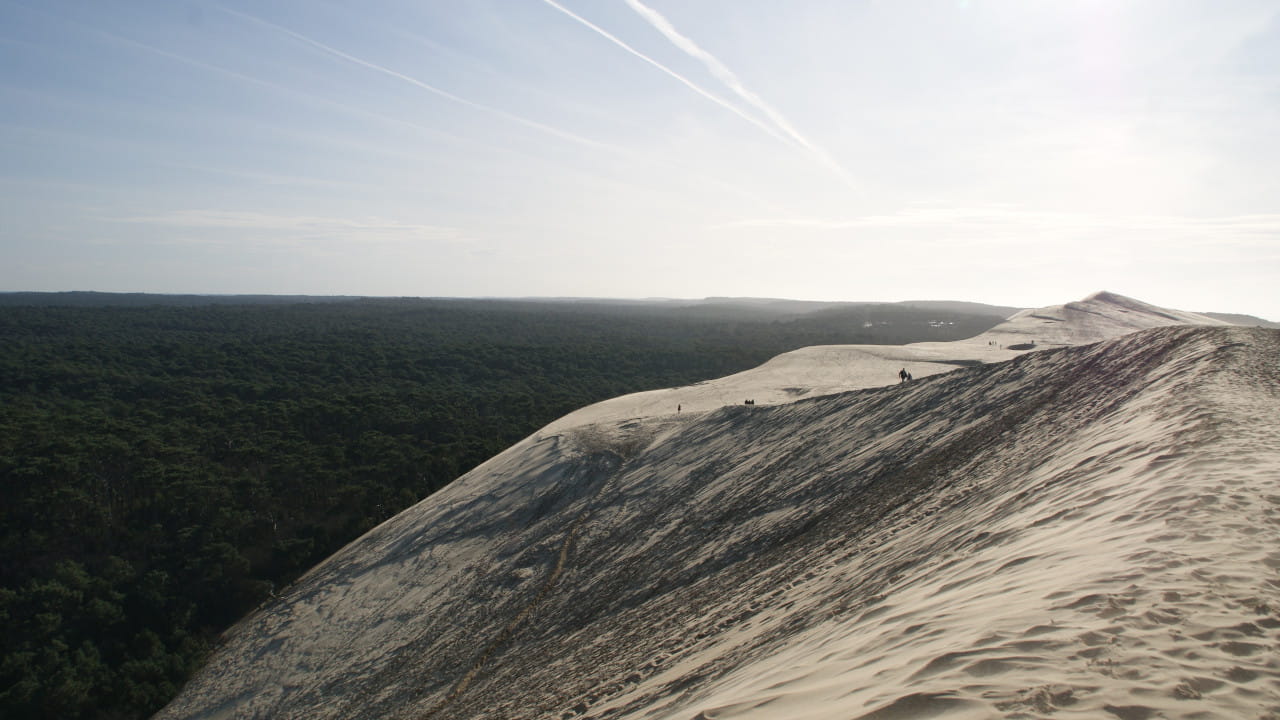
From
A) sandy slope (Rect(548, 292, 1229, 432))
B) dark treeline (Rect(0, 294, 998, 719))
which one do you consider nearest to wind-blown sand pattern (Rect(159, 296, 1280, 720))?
dark treeline (Rect(0, 294, 998, 719))

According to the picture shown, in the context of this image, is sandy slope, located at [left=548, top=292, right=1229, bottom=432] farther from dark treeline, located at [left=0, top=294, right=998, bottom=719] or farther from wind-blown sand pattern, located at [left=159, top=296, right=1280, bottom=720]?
dark treeline, located at [left=0, top=294, right=998, bottom=719]

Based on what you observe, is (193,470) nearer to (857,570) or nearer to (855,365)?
(857,570)

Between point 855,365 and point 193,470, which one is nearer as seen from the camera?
point 193,470

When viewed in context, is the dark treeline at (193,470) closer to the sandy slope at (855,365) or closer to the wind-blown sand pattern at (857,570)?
the wind-blown sand pattern at (857,570)

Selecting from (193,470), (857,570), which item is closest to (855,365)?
(857,570)

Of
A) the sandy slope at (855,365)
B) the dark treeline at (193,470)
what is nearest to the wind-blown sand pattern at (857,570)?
the dark treeline at (193,470)

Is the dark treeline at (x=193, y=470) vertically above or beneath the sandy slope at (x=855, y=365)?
beneath

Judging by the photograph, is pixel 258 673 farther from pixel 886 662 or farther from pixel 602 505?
pixel 886 662
